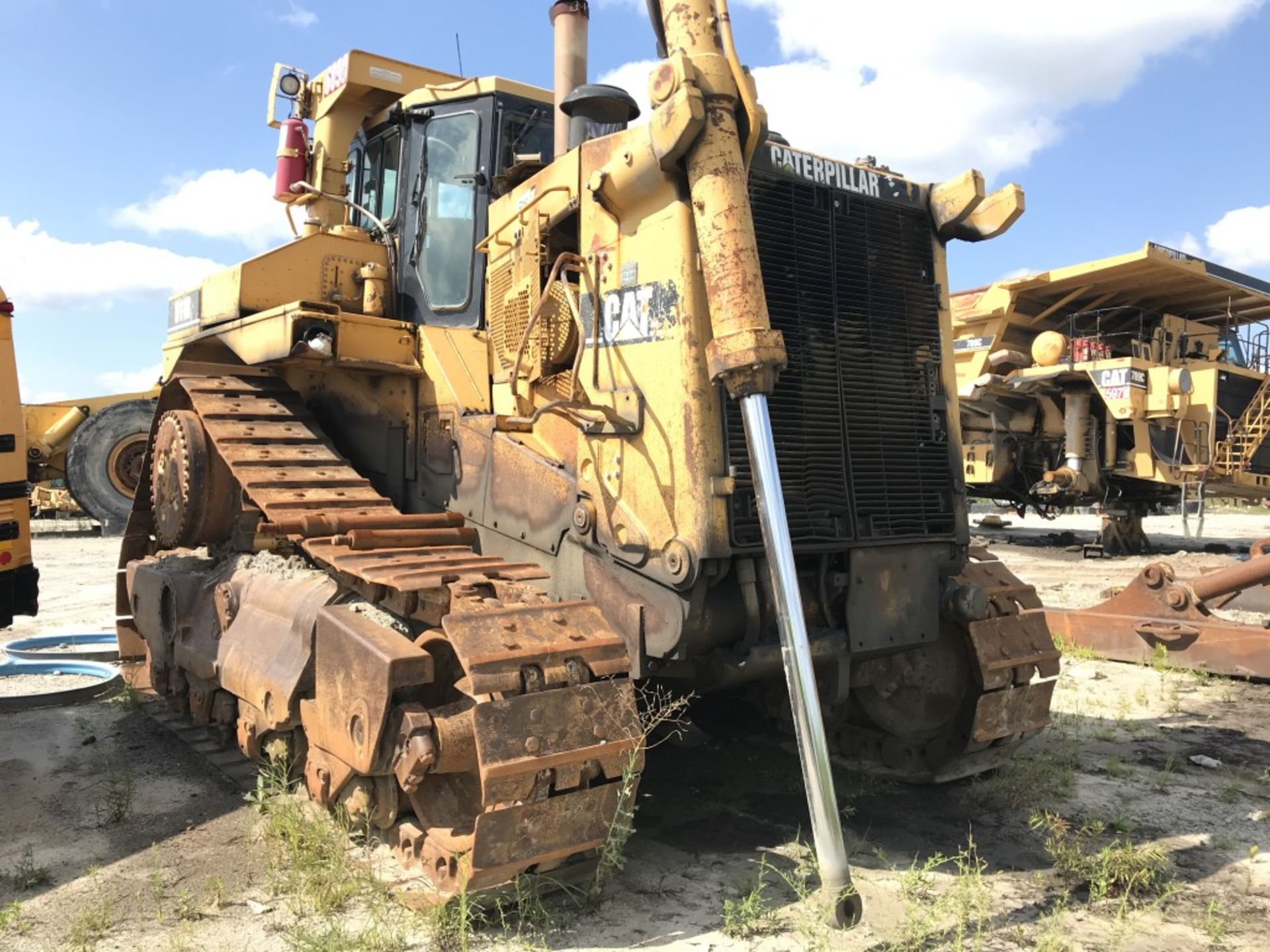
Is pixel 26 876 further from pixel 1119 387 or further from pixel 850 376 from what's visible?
pixel 1119 387

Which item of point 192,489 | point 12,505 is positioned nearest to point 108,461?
point 12,505

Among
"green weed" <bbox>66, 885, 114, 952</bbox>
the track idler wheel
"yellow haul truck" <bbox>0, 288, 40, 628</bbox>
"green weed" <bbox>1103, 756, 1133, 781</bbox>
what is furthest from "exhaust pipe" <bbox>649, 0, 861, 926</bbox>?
"yellow haul truck" <bbox>0, 288, 40, 628</bbox>

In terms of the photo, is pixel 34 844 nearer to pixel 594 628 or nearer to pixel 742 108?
pixel 594 628

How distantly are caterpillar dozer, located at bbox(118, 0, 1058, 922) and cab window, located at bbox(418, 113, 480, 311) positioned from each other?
0.8 inches

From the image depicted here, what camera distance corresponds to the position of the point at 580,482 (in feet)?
14.1

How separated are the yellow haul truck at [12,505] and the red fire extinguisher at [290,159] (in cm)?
193

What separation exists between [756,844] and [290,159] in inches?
218

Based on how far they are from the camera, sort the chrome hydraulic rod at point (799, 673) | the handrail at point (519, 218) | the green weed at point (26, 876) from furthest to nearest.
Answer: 1. the handrail at point (519, 218)
2. the green weed at point (26, 876)
3. the chrome hydraulic rod at point (799, 673)

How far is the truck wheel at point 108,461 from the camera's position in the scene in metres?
17.0

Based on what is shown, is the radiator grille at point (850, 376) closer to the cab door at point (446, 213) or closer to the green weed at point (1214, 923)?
the green weed at point (1214, 923)

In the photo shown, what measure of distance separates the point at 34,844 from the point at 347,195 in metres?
4.40

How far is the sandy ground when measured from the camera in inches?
136

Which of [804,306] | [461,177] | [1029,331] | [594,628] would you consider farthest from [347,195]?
[1029,331]

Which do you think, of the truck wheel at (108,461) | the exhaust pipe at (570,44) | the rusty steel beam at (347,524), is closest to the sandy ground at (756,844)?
the rusty steel beam at (347,524)
